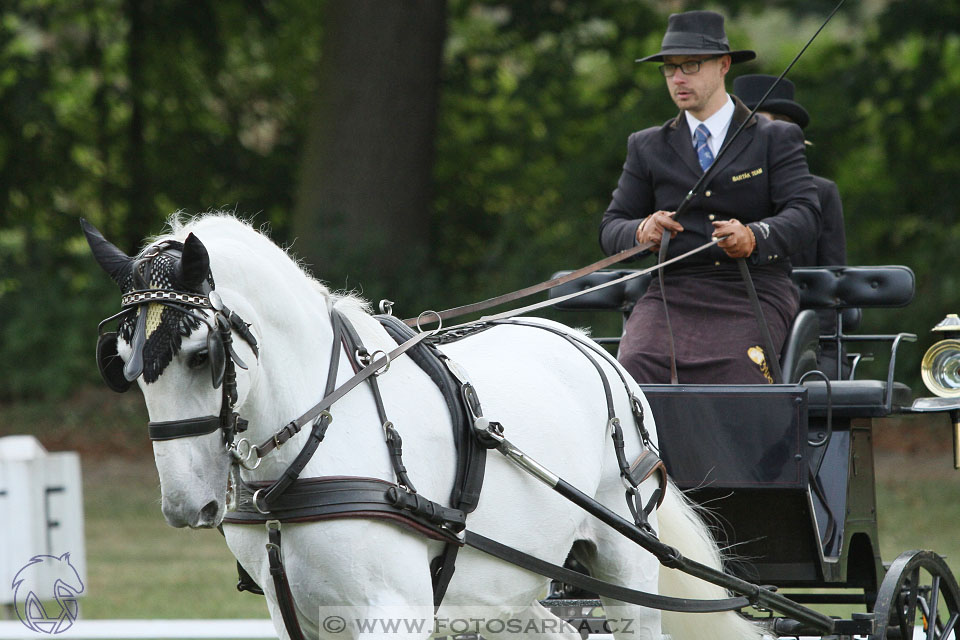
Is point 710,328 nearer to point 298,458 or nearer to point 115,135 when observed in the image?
point 298,458

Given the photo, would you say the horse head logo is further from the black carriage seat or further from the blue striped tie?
the blue striped tie

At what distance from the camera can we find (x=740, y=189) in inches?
167

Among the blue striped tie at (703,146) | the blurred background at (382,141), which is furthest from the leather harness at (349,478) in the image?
the blurred background at (382,141)

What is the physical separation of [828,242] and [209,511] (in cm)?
365

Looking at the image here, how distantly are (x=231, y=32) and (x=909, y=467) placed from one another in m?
8.25

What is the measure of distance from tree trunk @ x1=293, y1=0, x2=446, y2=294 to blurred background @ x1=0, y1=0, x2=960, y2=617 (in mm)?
21

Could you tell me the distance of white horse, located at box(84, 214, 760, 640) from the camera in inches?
105

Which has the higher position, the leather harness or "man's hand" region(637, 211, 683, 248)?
"man's hand" region(637, 211, 683, 248)

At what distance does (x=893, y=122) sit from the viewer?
1188cm

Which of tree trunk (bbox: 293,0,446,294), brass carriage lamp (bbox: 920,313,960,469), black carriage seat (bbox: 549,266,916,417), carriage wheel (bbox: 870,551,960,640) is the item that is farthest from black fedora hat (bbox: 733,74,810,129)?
tree trunk (bbox: 293,0,446,294)

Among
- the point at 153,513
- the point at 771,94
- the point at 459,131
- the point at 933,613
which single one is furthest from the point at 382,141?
the point at 933,613

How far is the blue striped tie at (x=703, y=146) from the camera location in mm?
4309

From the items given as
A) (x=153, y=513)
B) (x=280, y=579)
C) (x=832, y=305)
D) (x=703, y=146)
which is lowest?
(x=153, y=513)

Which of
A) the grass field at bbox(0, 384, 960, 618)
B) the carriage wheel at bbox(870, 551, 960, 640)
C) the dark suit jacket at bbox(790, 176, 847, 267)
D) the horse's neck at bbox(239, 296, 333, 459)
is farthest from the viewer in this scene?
the grass field at bbox(0, 384, 960, 618)
